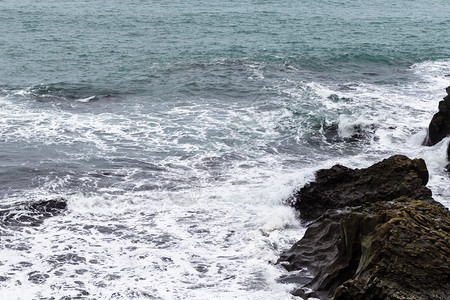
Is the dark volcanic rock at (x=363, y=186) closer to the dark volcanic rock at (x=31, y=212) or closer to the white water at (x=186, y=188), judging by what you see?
the white water at (x=186, y=188)

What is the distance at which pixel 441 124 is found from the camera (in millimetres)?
21375

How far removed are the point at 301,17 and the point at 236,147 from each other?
99.9ft

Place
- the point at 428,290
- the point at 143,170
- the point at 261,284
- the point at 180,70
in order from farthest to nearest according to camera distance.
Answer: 1. the point at 180,70
2. the point at 143,170
3. the point at 261,284
4. the point at 428,290

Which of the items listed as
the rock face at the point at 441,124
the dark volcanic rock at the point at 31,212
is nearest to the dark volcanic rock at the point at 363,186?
the rock face at the point at 441,124

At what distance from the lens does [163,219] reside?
1675cm

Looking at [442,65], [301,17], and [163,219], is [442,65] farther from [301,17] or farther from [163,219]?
[163,219]

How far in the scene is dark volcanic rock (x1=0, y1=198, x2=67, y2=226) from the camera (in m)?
16.3

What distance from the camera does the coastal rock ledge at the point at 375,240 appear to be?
33.3 feet

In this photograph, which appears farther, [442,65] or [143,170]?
[442,65]

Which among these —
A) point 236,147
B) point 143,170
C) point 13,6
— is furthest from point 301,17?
point 143,170

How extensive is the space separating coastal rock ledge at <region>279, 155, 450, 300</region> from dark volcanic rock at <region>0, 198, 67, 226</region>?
690 cm

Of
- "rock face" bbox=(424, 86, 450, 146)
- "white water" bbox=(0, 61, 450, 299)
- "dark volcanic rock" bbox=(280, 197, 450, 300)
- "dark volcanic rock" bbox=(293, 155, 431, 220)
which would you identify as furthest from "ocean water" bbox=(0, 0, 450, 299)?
"dark volcanic rock" bbox=(280, 197, 450, 300)

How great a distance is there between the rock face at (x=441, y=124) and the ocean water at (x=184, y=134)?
449mm

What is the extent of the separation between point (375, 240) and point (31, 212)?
10222mm
